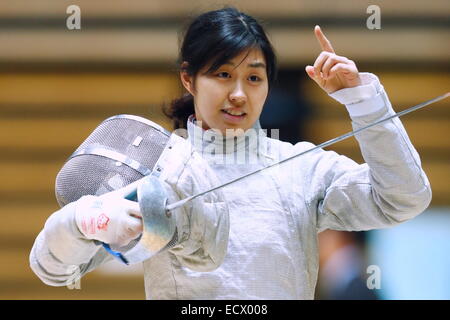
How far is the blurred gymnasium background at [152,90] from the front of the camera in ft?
6.41

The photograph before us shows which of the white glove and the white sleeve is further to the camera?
the white sleeve

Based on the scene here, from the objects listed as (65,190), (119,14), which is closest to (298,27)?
(119,14)

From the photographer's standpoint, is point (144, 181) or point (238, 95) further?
point (238, 95)

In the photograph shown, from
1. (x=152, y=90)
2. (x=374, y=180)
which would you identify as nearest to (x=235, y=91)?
(x=374, y=180)

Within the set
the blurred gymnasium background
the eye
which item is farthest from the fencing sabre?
the blurred gymnasium background

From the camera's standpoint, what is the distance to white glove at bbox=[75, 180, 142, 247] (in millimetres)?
926

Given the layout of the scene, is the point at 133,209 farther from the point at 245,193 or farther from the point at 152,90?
the point at 152,90

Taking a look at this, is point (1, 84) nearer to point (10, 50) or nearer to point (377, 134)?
point (10, 50)

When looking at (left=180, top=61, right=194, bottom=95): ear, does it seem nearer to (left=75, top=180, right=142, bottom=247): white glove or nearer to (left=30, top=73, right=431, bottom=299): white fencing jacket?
(left=30, top=73, right=431, bottom=299): white fencing jacket

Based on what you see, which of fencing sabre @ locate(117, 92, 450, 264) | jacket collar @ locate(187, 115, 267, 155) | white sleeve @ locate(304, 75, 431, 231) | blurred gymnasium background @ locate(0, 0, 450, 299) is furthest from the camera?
blurred gymnasium background @ locate(0, 0, 450, 299)

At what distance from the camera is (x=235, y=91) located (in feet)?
3.55

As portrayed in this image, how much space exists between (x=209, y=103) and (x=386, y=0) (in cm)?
104

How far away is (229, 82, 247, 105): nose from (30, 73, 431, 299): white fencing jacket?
0.07 metres

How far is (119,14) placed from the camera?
6.82 ft
